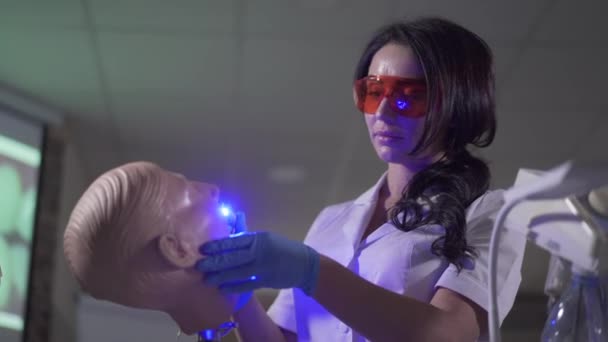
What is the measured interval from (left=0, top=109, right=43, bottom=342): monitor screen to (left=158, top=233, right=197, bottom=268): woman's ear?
298cm

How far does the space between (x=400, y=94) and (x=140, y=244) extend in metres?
0.55

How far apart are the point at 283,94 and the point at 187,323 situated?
291cm

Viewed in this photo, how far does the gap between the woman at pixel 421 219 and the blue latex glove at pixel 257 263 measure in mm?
64

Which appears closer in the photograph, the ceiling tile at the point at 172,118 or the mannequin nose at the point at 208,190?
the mannequin nose at the point at 208,190

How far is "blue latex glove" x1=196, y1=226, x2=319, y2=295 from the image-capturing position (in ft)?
3.50

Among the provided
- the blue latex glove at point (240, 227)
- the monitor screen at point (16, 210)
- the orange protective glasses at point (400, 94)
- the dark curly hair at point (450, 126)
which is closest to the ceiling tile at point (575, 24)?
the dark curly hair at point (450, 126)

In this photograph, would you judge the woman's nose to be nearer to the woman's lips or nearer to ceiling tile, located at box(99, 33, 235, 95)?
the woman's lips

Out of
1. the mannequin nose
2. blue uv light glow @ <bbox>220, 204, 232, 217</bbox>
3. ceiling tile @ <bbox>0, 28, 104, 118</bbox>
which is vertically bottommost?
blue uv light glow @ <bbox>220, 204, 232, 217</bbox>

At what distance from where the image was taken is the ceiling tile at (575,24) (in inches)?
129

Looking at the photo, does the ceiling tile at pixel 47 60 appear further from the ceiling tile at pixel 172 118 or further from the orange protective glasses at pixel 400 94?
the orange protective glasses at pixel 400 94

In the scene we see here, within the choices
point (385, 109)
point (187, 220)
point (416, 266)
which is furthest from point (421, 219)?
point (187, 220)

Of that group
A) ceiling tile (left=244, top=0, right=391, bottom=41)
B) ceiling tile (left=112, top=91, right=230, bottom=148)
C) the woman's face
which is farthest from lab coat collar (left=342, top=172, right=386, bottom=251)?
ceiling tile (left=112, top=91, right=230, bottom=148)

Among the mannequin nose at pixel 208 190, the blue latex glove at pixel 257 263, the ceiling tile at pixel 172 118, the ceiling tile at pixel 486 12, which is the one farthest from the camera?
the ceiling tile at pixel 172 118

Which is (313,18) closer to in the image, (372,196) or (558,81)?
(558,81)
